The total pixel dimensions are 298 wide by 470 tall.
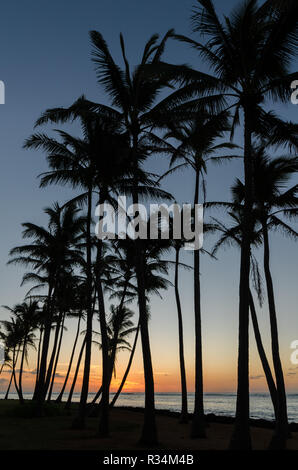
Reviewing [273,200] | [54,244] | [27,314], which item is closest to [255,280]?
[273,200]

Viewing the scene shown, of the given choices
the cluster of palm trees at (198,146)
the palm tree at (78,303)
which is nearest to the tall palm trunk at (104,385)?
the cluster of palm trees at (198,146)

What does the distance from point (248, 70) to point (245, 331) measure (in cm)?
699

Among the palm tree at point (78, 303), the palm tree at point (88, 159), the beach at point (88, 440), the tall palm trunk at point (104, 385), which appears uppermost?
the palm tree at point (88, 159)

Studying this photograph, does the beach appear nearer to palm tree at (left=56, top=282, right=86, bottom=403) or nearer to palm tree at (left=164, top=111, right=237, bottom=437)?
palm tree at (left=164, top=111, right=237, bottom=437)

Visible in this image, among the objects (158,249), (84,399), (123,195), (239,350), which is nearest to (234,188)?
(123,195)

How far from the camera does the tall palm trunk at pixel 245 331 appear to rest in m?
9.56

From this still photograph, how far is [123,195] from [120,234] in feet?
19.1

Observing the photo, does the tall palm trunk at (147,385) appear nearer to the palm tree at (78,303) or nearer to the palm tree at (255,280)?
the palm tree at (255,280)

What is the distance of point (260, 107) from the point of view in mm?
11820

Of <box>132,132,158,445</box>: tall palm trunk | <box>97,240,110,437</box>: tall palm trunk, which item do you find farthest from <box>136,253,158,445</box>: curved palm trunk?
<box>97,240,110,437</box>: tall palm trunk

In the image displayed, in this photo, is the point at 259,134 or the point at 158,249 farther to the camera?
the point at 158,249

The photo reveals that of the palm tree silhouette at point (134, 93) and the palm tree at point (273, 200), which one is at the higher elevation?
the palm tree silhouette at point (134, 93)

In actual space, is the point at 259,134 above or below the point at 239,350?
above
